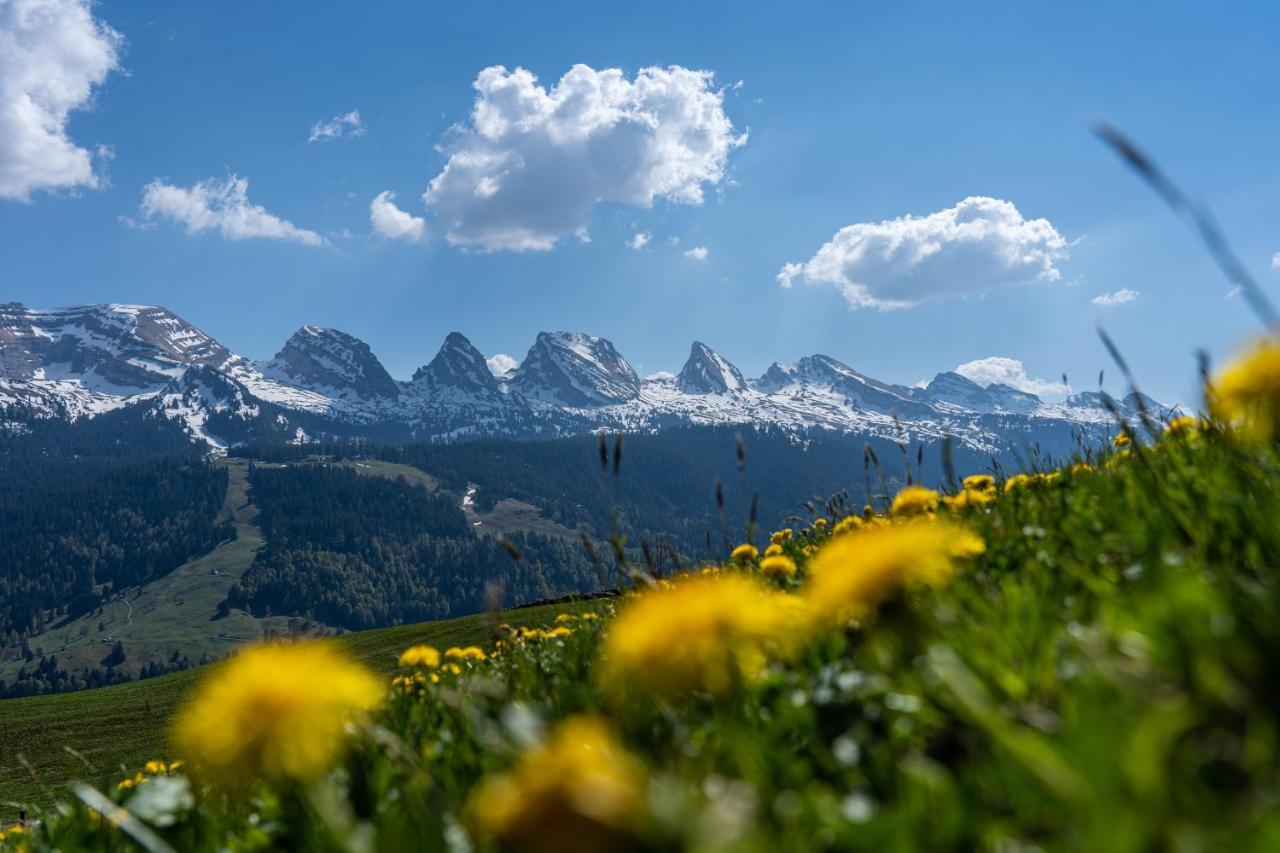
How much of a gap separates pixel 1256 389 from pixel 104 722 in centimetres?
4741

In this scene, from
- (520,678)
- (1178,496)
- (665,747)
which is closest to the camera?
(665,747)

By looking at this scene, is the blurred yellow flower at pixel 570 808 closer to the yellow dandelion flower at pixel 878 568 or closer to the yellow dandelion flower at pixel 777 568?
the yellow dandelion flower at pixel 878 568

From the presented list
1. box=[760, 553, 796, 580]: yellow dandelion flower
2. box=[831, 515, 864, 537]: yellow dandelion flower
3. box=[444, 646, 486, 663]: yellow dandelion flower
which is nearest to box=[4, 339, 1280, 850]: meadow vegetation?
box=[760, 553, 796, 580]: yellow dandelion flower

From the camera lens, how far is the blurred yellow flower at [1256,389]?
9.35 feet

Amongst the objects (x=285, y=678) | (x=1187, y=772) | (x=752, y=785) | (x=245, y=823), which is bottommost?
(x=245, y=823)

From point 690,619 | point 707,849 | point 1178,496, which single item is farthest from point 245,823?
point 1178,496

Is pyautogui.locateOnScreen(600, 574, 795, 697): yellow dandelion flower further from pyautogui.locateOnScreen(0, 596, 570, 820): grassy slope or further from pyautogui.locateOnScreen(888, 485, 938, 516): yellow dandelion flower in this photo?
pyautogui.locateOnScreen(0, 596, 570, 820): grassy slope

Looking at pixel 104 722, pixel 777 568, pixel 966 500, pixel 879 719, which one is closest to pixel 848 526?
pixel 966 500

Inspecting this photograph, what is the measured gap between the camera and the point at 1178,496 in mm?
3230

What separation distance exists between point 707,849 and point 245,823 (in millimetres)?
3266

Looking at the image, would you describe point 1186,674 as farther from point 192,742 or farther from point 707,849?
point 192,742

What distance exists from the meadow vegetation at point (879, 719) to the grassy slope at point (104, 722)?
19.0m

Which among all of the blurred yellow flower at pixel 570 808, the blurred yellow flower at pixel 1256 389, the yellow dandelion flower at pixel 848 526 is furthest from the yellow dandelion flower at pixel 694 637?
the yellow dandelion flower at pixel 848 526

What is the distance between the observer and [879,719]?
2.32 m
